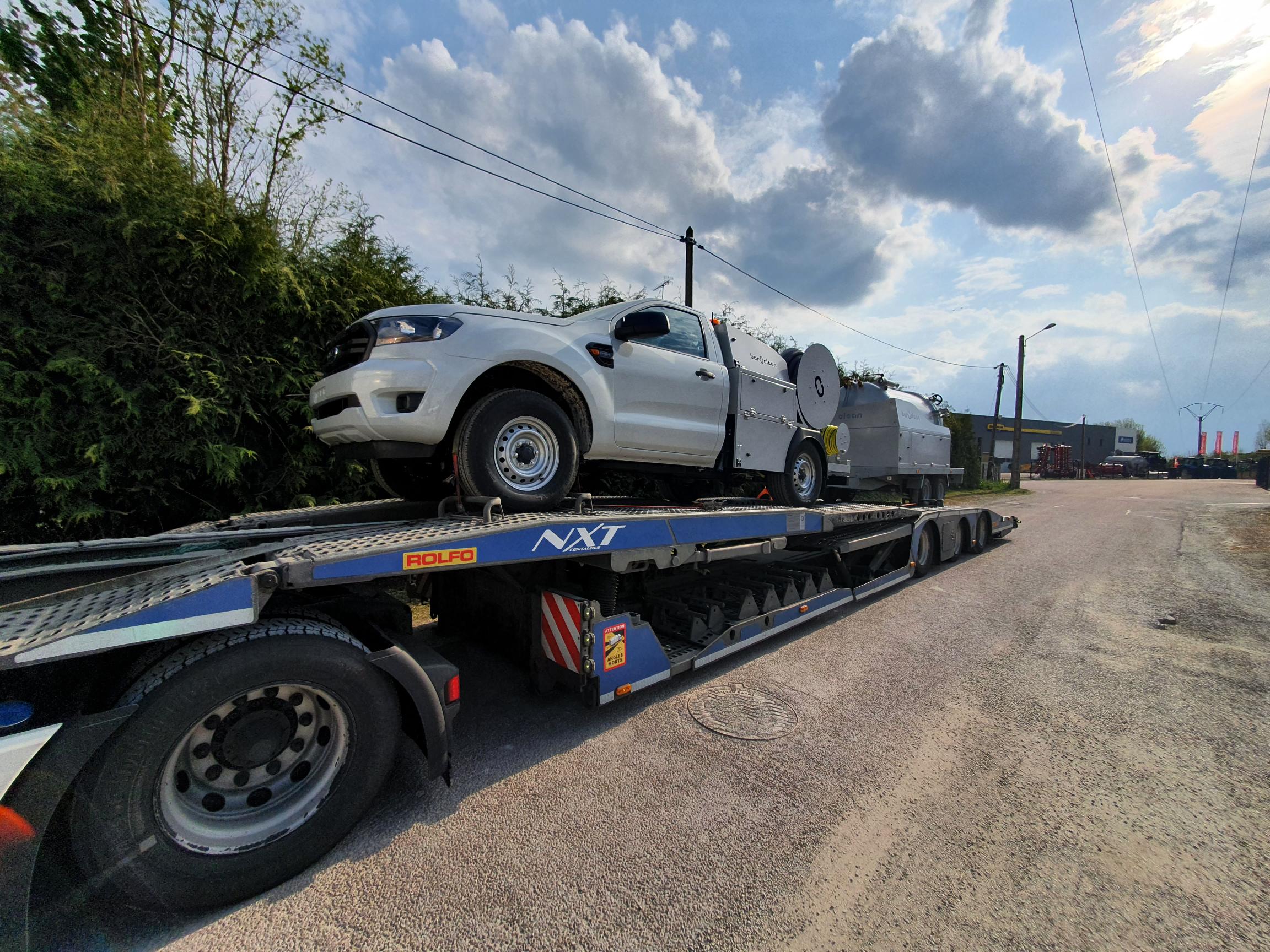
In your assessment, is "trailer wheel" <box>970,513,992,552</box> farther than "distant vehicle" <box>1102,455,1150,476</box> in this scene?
No

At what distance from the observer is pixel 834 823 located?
8.16ft

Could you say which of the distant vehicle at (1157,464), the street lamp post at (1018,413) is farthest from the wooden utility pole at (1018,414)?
the distant vehicle at (1157,464)

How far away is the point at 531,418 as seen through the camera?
355 cm

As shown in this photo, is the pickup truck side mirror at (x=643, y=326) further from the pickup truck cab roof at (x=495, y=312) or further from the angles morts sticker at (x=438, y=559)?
the angles morts sticker at (x=438, y=559)

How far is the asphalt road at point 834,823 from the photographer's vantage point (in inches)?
76.2

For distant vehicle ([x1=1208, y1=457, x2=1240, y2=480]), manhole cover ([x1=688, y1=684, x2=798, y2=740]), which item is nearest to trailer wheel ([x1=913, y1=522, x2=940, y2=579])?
manhole cover ([x1=688, y1=684, x2=798, y2=740])

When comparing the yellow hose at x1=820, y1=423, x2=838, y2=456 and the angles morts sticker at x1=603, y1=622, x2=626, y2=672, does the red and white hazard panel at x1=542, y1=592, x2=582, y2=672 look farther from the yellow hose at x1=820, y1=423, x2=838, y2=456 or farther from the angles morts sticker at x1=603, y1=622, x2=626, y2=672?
the yellow hose at x1=820, y1=423, x2=838, y2=456

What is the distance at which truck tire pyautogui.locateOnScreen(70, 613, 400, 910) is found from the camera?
Result: 1.83 metres

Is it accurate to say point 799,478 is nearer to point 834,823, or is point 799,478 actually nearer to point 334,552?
point 834,823

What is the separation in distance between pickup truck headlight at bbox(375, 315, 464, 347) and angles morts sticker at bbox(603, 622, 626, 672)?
81.0 inches

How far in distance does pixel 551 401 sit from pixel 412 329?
3.11 feet

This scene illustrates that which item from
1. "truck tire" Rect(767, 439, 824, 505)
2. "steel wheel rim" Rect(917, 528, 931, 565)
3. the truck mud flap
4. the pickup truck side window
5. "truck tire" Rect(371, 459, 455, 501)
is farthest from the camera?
"steel wheel rim" Rect(917, 528, 931, 565)

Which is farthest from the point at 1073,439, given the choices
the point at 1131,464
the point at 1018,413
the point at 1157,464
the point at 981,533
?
the point at 981,533

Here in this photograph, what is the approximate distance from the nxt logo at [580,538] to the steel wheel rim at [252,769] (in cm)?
121
